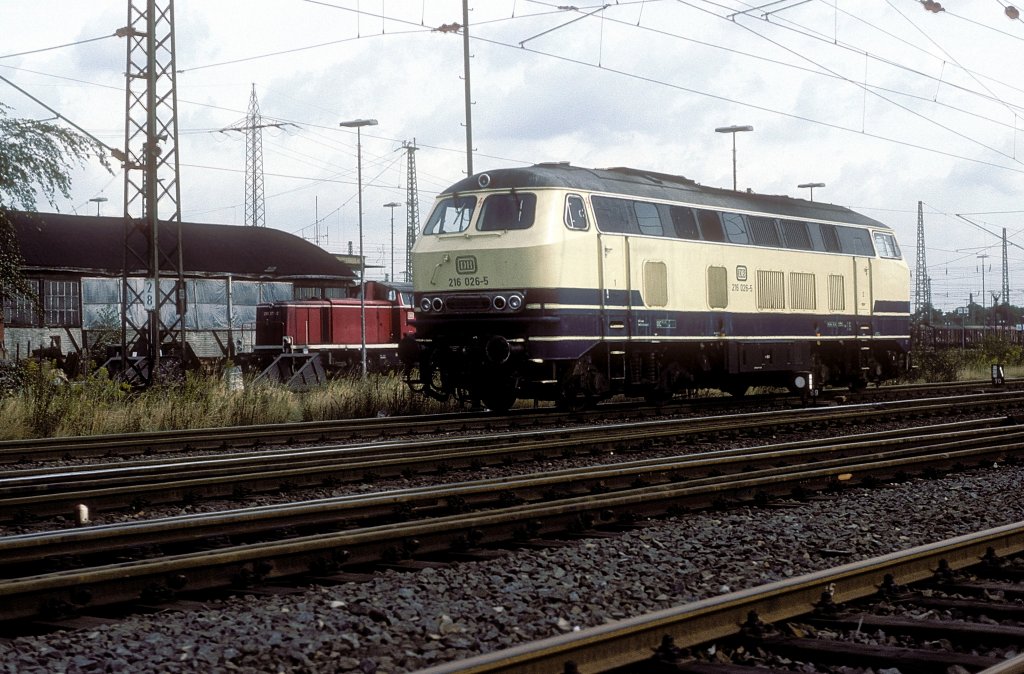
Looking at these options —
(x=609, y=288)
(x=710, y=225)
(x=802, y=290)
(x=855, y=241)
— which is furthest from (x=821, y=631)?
(x=855, y=241)

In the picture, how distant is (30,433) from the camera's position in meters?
15.7

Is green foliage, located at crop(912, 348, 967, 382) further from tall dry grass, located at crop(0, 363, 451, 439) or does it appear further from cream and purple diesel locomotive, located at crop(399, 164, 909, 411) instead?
tall dry grass, located at crop(0, 363, 451, 439)

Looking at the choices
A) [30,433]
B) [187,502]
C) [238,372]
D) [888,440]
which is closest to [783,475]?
[888,440]

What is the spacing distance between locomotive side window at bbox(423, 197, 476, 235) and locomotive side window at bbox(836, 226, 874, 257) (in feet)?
27.8

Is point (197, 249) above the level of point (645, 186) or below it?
above

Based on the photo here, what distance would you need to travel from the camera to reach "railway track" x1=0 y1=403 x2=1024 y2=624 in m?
5.97

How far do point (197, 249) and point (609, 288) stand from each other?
31657 millimetres

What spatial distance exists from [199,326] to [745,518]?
36.5 metres

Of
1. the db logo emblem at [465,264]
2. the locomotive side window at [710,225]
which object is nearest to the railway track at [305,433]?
the db logo emblem at [465,264]

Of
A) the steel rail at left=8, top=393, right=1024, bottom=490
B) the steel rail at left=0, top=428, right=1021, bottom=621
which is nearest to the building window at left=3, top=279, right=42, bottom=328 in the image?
the steel rail at left=8, top=393, right=1024, bottom=490

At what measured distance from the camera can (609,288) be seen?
55.5 feet

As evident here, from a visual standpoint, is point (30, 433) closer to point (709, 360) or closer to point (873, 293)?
point (709, 360)

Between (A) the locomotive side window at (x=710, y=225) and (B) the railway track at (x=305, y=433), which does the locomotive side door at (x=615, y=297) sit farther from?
(A) the locomotive side window at (x=710, y=225)

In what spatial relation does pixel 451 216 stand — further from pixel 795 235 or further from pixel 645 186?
pixel 795 235
